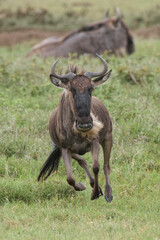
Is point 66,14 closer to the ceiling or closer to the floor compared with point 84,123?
closer to the floor

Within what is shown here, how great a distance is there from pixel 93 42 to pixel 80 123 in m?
10.2

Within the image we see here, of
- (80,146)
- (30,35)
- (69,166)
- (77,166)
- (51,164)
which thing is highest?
(80,146)

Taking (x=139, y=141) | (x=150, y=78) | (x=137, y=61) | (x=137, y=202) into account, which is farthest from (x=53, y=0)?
(x=137, y=202)

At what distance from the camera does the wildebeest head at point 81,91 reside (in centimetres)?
517

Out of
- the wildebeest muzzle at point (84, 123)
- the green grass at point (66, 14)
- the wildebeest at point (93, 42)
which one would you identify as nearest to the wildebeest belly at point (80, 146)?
the wildebeest muzzle at point (84, 123)

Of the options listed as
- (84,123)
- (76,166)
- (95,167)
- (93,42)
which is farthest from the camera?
(93,42)

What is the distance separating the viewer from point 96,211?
547 centimetres

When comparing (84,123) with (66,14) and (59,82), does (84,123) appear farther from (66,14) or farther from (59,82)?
(66,14)

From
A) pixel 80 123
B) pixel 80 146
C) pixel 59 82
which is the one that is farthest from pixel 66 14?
pixel 80 123

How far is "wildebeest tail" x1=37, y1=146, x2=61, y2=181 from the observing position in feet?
20.7

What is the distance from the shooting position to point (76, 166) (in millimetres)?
6969

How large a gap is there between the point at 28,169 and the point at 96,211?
5.18 ft

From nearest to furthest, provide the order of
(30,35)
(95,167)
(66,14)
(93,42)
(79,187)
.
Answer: (95,167) → (79,187) → (93,42) → (30,35) → (66,14)

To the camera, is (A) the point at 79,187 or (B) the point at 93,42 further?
(B) the point at 93,42
